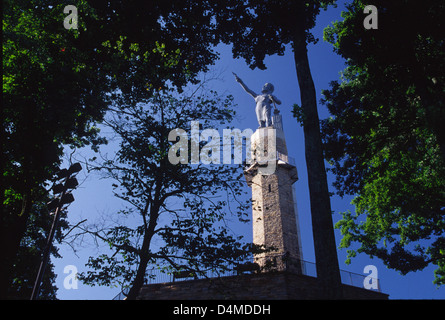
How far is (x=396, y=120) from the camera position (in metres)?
12.0

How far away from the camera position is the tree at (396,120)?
10539 millimetres

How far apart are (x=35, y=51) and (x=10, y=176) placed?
507 centimetres

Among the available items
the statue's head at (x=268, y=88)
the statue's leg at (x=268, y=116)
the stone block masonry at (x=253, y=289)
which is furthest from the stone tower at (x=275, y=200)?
the statue's head at (x=268, y=88)

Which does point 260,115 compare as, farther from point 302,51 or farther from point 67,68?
point 67,68

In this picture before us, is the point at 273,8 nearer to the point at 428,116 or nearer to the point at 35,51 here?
the point at 428,116

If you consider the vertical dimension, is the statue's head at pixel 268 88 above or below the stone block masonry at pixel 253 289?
above

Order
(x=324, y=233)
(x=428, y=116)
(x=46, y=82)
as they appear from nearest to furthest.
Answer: (x=324, y=233) < (x=428, y=116) < (x=46, y=82)

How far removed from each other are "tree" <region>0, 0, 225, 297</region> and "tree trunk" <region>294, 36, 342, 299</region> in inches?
184

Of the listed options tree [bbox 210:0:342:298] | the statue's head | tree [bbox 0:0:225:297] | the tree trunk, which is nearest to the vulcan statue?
the statue's head

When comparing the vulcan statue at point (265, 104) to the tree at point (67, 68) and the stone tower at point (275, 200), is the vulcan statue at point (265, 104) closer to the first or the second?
the stone tower at point (275, 200)

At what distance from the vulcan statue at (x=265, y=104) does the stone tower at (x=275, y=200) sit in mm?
893

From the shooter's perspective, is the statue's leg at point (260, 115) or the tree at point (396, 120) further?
the statue's leg at point (260, 115)

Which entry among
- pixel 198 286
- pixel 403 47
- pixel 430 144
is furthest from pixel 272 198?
pixel 403 47
